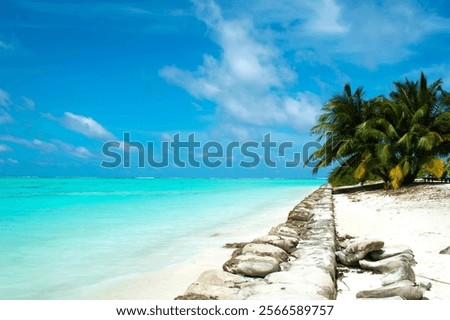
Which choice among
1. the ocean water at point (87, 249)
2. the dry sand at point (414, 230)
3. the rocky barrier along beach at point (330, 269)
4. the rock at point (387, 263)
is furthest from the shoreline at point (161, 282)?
the rock at point (387, 263)

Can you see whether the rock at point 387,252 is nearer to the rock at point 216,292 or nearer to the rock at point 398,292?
the rock at point 398,292

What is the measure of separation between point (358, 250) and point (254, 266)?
1.27m

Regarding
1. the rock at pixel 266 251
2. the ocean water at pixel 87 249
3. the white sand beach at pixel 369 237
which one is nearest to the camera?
→ the white sand beach at pixel 369 237

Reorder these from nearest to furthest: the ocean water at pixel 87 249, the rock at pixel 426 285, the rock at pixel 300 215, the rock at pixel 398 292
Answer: the rock at pixel 398 292 → the rock at pixel 426 285 → the ocean water at pixel 87 249 → the rock at pixel 300 215

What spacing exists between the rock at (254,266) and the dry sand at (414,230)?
2.08 feet

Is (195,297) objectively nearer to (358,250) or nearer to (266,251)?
(266,251)

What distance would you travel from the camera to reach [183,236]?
849cm

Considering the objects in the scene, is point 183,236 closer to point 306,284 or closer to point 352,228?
point 352,228

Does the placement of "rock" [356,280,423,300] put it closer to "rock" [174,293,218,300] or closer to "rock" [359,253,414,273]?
"rock" [359,253,414,273]

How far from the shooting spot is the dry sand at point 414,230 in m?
3.76

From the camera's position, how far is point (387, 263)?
13.2 feet

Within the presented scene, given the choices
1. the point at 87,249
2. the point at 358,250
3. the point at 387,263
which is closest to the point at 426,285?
the point at 387,263

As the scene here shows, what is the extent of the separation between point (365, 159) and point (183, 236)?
10685 millimetres

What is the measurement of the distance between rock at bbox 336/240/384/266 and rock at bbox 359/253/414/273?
0.11m
